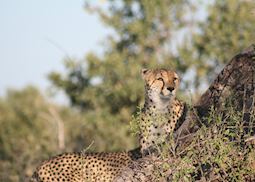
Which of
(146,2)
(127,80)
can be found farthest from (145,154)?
(146,2)

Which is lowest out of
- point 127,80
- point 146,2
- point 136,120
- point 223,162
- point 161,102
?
point 223,162

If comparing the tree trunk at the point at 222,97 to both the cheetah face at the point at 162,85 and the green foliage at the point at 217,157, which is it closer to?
the cheetah face at the point at 162,85

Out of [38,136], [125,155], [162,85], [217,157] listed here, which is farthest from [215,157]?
[38,136]

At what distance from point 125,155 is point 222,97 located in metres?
1.04

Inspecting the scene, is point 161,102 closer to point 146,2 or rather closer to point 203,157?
point 203,157

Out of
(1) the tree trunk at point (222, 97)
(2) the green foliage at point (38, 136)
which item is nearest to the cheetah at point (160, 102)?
(1) the tree trunk at point (222, 97)

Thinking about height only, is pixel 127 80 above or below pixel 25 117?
below

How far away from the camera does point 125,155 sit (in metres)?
6.91

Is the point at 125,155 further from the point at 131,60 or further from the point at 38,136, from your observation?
the point at 38,136

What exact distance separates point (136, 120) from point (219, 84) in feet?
4.92

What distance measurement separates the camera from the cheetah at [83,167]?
6.77 meters

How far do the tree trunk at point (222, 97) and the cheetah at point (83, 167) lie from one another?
2.18 feet

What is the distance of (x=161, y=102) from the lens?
Answer: 6664mm

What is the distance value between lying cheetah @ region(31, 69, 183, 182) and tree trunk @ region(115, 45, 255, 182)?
189mm
